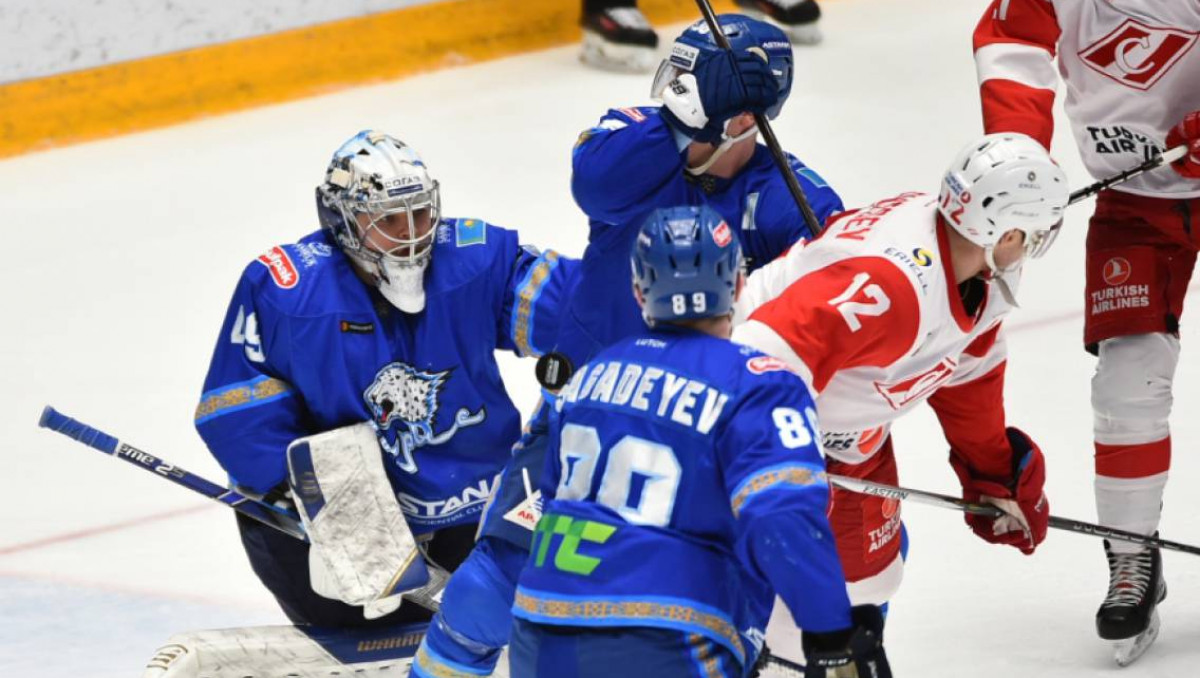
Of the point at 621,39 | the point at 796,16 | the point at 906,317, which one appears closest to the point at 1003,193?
the point at 906,317

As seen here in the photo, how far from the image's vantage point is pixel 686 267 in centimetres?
261

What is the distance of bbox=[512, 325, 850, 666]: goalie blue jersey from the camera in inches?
97.7

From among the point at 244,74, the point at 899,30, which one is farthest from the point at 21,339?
the point at 899,30

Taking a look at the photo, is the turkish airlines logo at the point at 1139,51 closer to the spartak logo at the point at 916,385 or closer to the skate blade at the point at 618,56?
the spartak logo at the point at 916,385

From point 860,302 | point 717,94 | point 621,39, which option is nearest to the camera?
point 860,302

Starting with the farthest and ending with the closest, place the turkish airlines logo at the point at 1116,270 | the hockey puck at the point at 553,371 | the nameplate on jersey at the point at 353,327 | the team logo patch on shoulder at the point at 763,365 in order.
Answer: the turkish airlines logo at the point at 1116,270, the nameplate on jersey at the point at 353,327, the hockey puck at the point at 553,371, the team logo patch on shoulder at the point at 763,365

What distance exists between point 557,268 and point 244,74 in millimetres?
3350

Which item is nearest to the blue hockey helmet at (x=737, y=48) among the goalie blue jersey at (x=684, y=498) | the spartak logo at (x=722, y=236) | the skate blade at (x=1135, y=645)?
the spartak logo at (x=722, y=236)

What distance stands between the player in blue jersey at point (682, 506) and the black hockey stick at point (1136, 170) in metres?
1.17

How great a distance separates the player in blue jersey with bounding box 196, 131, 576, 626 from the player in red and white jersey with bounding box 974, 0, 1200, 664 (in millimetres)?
955

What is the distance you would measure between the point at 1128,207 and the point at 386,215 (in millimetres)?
1352

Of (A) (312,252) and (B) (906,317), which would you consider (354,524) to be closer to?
(A) (312,252)

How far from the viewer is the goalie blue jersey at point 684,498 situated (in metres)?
2.48

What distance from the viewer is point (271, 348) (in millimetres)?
3436
